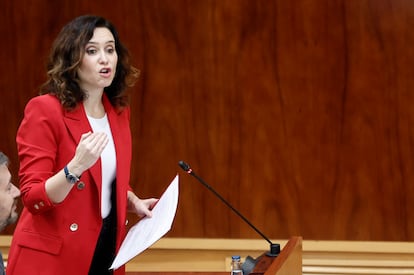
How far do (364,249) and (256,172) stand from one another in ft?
0.88

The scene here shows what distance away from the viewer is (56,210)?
108 cm

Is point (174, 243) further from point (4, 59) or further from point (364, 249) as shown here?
point (4, 59)

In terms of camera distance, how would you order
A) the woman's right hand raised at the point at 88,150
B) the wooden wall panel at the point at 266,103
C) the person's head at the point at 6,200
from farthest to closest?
the wooden wall panel at the point at 266,103
the woman's right hand raised at the point at 88,150
the person's head at the point at 6,200

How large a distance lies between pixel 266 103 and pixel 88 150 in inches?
32.7

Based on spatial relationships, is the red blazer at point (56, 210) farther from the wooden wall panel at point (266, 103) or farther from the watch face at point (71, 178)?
the wooden wall panel at point (266, 103)

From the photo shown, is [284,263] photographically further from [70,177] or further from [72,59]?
[72,59]

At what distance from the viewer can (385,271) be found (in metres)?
1.76

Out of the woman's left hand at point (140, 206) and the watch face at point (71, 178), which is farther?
the woman's left hand at point (140, 206)

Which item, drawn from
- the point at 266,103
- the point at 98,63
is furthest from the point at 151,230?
the point at 266,103

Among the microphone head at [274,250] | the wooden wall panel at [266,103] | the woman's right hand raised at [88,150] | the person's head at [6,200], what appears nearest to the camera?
the person's head at [6,200]

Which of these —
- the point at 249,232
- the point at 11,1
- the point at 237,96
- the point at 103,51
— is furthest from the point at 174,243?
the point at 103,51

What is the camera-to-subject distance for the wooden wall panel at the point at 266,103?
174 cm

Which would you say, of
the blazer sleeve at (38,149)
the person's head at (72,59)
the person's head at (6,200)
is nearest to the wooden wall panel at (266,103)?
the person's head at (72,59)

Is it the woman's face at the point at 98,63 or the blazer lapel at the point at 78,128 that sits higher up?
the woman's face at the point at 98,63
